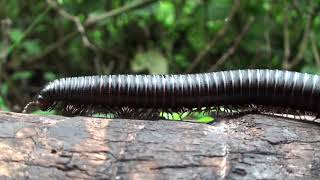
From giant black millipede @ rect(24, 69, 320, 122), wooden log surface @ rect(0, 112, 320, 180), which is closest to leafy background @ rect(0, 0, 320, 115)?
giant black millipede @ rect(24, 69, 320, 122)

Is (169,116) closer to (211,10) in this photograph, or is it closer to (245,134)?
(245,134)

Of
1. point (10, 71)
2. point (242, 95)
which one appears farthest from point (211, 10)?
point (242, 95)

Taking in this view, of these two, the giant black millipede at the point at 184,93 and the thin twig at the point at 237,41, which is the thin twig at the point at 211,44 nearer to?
the thin twig at the point at 237,41

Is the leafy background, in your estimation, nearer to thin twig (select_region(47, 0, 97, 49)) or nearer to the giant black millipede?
thin twig (select_region(47, 0, 97, 49))

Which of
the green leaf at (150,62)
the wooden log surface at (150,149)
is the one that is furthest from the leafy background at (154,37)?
the wooden log surface at (150,149)

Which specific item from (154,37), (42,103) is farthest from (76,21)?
(42,103)

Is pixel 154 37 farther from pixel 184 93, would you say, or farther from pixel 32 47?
pixel 184 93
